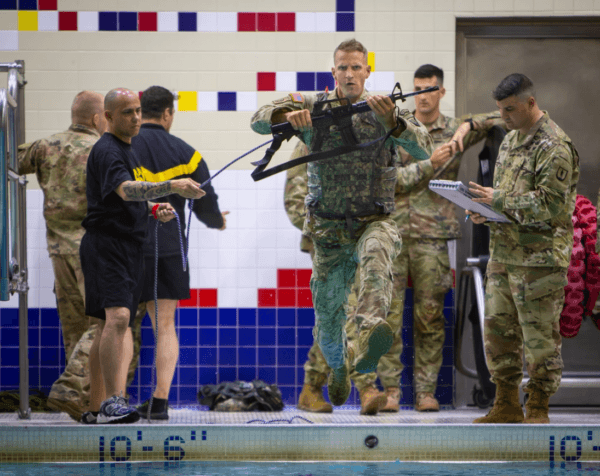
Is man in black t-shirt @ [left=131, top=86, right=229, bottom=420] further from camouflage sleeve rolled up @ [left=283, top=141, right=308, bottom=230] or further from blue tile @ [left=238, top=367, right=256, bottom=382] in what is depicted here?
blue tile @ [left=238, top=367, right=256, bottom=382]

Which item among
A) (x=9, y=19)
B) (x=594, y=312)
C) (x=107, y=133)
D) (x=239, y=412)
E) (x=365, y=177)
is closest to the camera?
(x=365, y=177)

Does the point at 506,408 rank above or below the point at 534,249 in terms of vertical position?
below

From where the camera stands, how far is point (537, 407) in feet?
14.5

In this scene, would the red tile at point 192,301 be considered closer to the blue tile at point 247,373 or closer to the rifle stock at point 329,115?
the blue tile at point 247,373

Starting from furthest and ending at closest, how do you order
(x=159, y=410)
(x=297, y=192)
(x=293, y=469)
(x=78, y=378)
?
(x=297, y=192), (x=159, y=410), (x=78, y=378), (x=293, y=469)

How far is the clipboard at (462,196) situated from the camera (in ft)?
13.4

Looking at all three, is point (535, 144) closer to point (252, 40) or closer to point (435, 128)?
point (435, 128)

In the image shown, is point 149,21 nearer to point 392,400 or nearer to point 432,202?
point 432,202

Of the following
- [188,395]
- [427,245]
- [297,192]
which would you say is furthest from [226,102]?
[188,395]

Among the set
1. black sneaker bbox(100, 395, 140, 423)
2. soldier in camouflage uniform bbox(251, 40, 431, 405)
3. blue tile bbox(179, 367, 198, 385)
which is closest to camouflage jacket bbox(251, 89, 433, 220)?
soldier in camouflage uniform bbox(251, 40, 431, 405)

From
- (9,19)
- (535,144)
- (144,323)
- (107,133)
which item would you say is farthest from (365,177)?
(9,19)

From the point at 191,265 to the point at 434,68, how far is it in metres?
2.07

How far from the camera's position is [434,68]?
5285 millimetres

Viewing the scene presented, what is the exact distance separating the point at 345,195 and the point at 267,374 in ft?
6.61
